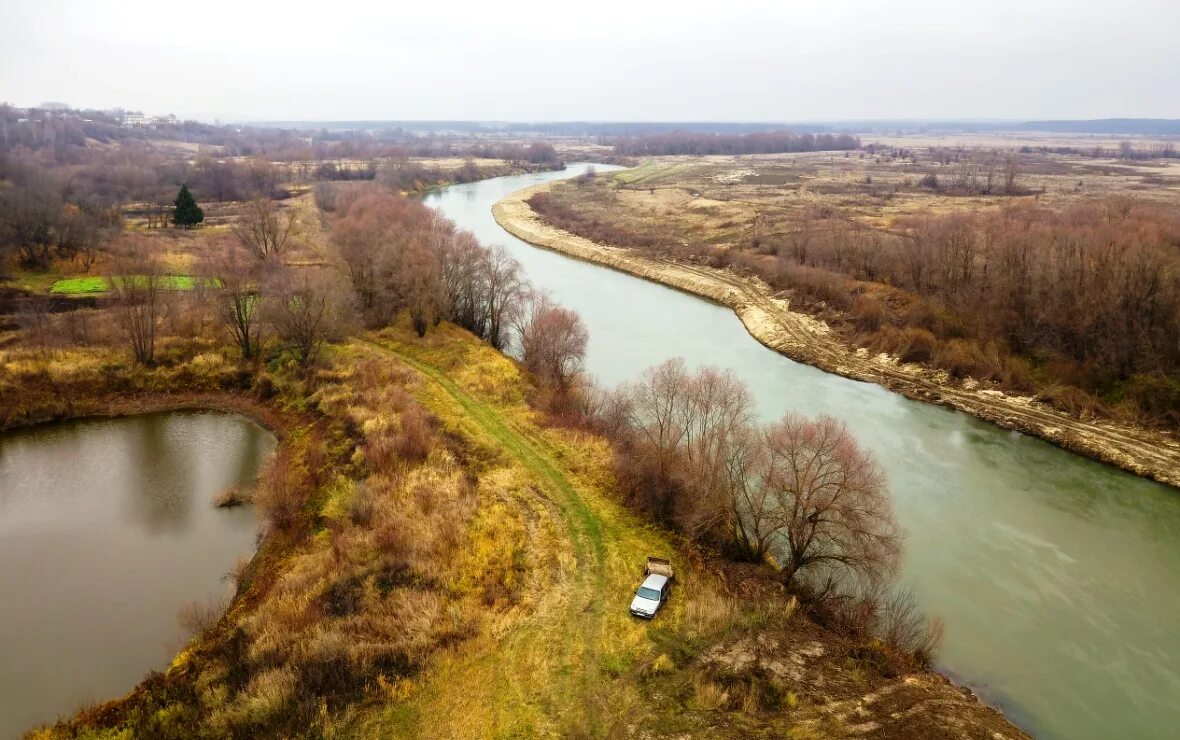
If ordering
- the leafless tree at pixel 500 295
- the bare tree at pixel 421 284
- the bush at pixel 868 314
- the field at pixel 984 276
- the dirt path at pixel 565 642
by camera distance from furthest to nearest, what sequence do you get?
1. the bush at pixel 868 314
2. the leafless tree at pixel 500 295
3. the bare tree at pixel 421 284
4. the field at pixel 984 276
5. the dirt path at pixel 565 642

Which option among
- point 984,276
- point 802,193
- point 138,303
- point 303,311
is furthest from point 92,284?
point 802,193

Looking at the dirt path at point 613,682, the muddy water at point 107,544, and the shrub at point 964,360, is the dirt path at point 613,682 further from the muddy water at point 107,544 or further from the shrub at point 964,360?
the shrub at point 964,360

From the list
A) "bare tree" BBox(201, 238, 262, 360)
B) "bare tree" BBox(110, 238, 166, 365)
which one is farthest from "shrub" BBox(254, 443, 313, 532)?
"bare tree" BBox(110, 238, 166, 365)

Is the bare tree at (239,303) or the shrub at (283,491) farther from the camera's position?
the bare tree at (239,303)

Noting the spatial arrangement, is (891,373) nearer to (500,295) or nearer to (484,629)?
(500,295)

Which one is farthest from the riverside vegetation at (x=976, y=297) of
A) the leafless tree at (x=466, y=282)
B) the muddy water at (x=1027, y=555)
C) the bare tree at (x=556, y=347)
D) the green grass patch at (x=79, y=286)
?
the green grass patch at (x=79, y=286)

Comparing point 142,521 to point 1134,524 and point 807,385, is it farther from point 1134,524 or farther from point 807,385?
point 1134,524

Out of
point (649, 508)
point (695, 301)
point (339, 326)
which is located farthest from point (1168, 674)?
point (695, 301)

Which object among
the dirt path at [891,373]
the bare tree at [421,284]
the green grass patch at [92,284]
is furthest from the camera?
the green grass patch at [92,284]

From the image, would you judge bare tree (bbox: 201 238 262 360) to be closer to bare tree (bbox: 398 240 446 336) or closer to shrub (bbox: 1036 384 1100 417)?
bare tree (bbox: 398 240 446 336)
